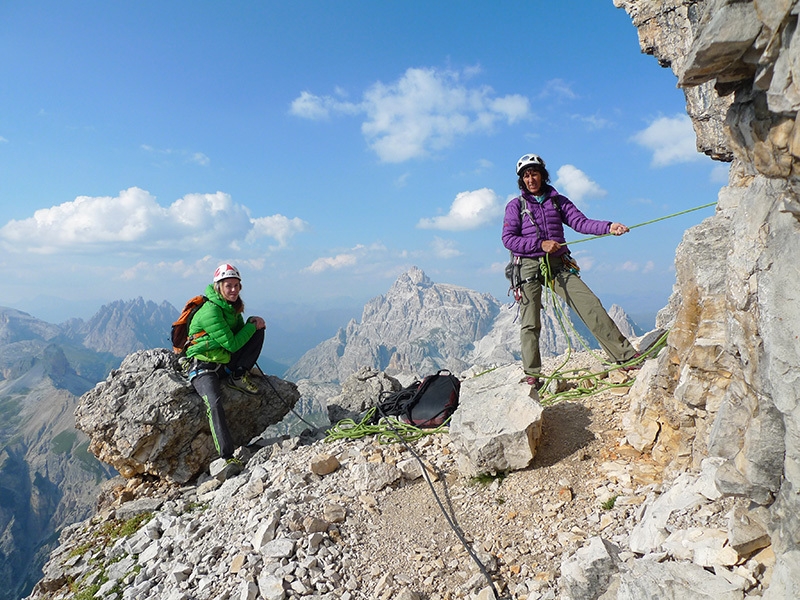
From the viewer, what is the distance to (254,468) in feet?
26.2

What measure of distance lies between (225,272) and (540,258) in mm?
6070

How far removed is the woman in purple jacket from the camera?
294 inches

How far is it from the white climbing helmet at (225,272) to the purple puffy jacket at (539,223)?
5.40 meters

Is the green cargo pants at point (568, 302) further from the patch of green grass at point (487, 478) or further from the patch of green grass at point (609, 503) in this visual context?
the patch of green grass at point (609, 503)

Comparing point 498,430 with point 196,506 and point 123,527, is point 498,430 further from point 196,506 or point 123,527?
point 123,527

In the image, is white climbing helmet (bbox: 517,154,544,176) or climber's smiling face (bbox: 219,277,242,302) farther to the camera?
climber's smiling face (bbox: 219,277,242,302)

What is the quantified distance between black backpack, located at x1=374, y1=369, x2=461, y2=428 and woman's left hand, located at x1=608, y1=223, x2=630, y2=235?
12.9 ft

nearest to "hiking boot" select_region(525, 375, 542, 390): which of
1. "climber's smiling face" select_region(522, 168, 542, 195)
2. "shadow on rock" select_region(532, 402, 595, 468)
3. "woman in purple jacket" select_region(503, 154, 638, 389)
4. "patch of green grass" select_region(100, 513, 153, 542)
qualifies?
"woman in purple jacket" select_region(503, 154, 638, 389)

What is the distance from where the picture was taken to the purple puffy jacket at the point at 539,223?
747 cm

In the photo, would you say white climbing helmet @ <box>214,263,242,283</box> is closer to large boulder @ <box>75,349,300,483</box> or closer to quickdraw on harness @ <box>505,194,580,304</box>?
large boulder @ <box>75,349,300,483</box>

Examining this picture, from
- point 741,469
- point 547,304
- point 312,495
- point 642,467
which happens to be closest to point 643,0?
point 547,304

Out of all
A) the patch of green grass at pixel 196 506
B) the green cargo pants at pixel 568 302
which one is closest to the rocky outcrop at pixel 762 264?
the green cargo pants at pixel 568 302

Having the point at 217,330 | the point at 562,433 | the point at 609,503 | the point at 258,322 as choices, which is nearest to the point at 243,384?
the point at 258,322

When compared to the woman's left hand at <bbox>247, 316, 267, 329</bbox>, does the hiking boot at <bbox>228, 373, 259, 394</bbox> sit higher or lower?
lower
